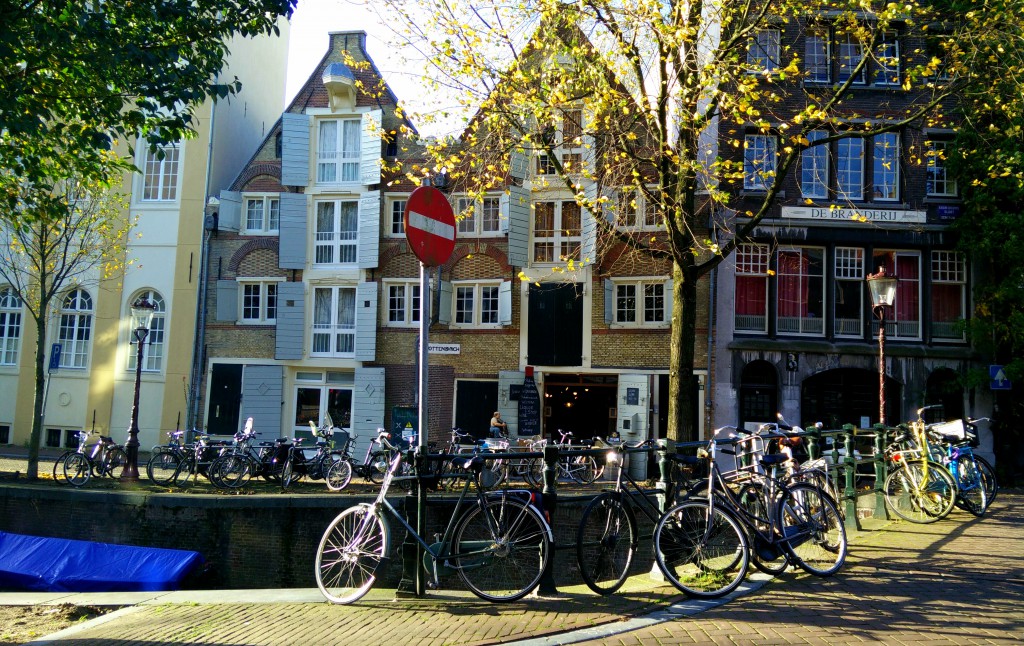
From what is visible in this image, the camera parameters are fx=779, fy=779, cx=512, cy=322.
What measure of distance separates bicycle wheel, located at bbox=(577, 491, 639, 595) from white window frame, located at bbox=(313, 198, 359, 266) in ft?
65.6

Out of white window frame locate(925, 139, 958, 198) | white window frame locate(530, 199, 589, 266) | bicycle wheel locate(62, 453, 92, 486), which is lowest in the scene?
bicycle wheel locate(62, 453, 92, 486)

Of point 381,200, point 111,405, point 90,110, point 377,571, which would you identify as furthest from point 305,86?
point 377,571

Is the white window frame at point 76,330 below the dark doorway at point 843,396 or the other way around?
the other way around

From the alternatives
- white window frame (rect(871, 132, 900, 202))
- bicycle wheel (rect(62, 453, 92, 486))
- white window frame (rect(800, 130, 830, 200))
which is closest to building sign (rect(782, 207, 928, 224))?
white window frame (rect(800, 130, 830, 200))

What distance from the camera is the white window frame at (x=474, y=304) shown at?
23.8m

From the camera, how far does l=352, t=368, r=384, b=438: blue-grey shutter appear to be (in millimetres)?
23625

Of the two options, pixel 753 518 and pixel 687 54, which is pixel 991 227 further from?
pixel 753 518

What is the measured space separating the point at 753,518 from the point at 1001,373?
690 inches

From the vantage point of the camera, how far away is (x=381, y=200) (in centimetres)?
2455

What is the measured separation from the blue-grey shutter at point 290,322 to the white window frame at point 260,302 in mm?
600

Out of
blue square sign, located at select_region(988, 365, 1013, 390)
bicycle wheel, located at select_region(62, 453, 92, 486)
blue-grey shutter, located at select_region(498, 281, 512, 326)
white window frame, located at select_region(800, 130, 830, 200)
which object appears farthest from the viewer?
blue-grey shutter, located at select_region(498, 281, 512, 326)

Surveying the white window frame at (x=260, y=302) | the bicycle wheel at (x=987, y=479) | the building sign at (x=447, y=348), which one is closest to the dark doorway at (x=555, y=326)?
the building sign at (x=447, y=348)

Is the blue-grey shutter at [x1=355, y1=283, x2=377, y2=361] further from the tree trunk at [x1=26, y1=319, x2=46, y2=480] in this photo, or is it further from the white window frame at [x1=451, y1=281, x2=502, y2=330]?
the tree trunk at [x1=26, y1=319, x2=46, y2=480]

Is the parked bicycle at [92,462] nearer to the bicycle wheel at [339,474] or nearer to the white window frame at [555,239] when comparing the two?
the bicycle wheel at [339,474]
